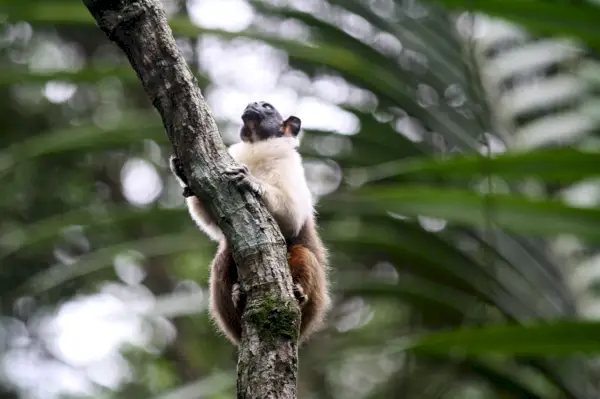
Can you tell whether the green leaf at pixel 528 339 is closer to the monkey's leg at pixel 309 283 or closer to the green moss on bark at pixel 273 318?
the monkey's leg at pixel 309 283

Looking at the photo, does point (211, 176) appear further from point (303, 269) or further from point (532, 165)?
point (303, 269)

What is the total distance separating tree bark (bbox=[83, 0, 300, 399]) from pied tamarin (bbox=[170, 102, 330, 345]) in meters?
0.73

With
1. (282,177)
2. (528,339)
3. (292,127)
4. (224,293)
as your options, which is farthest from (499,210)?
(292,127)

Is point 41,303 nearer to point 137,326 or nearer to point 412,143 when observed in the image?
point 137,326

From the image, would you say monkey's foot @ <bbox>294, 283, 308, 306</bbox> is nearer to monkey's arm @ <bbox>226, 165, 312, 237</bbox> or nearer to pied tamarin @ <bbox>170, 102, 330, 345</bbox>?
pied tamarin @ <bbox>170, 102, 330, 345</bbox>

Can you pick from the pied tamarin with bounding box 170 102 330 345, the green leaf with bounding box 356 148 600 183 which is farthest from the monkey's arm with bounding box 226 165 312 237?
the green leaf with bounding box 356 148 600 183

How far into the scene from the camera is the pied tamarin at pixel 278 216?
3258 mm

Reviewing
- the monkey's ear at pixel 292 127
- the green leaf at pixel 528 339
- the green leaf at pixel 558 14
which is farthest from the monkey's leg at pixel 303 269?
the green leaf at pixel 558 14

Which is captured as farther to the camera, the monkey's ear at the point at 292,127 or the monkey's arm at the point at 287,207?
the monkey's ear at the point at 292,127

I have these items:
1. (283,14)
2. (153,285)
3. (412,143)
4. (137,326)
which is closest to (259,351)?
(412,143)

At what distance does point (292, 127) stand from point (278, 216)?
0.74 metres

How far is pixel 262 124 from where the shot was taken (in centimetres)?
382

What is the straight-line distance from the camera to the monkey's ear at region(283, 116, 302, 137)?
3.89 m

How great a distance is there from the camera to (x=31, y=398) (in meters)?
8.48
